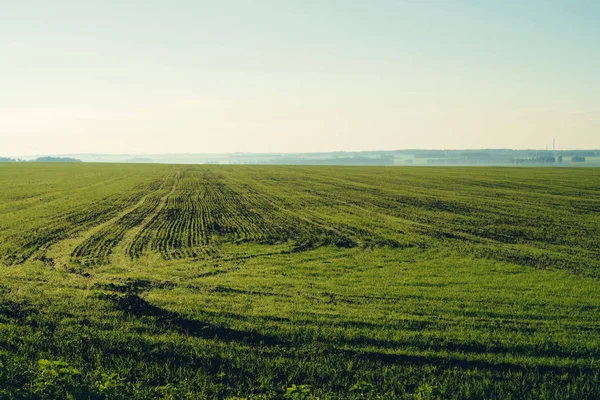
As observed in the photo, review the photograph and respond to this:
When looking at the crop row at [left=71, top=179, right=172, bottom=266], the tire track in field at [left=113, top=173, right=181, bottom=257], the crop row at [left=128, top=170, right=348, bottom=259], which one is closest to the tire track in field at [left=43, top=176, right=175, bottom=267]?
the crop row at [left=71, top=179, right=172, bottom=266]

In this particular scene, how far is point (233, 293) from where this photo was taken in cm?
1404

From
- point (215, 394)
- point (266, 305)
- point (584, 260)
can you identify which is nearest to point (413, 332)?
point (266, 305)

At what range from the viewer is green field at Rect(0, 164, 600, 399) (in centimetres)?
877

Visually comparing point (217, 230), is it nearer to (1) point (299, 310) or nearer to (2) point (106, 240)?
(2) point (106, 240)

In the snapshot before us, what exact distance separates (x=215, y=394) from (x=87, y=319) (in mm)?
4859

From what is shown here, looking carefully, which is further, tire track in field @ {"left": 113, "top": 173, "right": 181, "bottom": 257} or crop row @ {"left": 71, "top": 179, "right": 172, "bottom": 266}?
tire track in field @ {"left": 113, "top": 173, "right": 181, "bottom": 257}

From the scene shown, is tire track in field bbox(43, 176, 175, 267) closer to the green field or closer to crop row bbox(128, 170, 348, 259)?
the green field

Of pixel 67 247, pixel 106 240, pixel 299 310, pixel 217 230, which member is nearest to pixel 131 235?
pixel 106 240

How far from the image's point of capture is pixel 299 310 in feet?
40.8

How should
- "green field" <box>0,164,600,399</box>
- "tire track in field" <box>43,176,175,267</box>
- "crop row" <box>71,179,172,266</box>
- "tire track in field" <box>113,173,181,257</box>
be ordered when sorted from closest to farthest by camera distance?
"green field" <box>0,164,600,399</box> → "tire track in field" <box>43,176,175,267</box> → "crop row" <box>71,179,172,266</box> → "tire track in field" <box>113,173,181,257</box>

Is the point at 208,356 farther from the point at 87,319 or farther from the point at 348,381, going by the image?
the point at 87,319

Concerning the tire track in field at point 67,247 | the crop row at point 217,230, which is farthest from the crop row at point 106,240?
the crop row at point 217,230

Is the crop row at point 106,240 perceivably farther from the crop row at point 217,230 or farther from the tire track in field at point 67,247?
Result: the crop row at point 217,230

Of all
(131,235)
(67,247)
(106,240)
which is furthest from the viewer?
(131,235)
